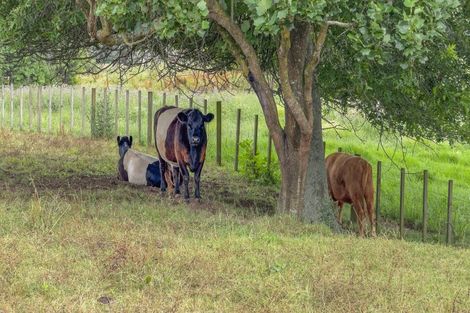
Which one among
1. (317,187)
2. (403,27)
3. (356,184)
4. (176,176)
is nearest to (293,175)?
(317,187)

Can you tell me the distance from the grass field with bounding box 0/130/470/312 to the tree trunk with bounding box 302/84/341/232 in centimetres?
127

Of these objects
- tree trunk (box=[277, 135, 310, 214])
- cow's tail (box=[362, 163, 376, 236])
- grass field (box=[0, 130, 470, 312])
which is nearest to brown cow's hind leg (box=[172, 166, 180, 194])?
grass field (box=[0, 130, 470, 312])

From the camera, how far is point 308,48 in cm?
1137

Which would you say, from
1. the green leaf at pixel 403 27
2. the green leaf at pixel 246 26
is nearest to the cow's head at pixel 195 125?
the green leaf at pixel 246 26

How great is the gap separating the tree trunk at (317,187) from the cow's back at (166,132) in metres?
2.54

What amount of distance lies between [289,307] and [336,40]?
5.84 metres

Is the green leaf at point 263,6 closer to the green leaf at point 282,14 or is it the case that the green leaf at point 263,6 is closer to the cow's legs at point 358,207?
the green leaf at point 282,14

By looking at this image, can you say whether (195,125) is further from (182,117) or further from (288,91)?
(288,91)

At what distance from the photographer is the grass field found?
242 inches

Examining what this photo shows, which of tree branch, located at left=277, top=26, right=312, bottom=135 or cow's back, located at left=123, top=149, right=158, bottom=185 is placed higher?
tree branch, located at left=277, top=26, right=312, bottom=135

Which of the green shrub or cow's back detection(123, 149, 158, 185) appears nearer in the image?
cow's back detection(123, 149, 158, 185)

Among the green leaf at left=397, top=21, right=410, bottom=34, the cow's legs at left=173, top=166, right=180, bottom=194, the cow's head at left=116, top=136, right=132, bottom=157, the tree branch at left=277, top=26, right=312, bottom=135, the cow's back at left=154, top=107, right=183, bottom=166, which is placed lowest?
the cow's legs at left=173, top=166, right=180, bottom=194

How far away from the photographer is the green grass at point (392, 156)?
52.9 ft

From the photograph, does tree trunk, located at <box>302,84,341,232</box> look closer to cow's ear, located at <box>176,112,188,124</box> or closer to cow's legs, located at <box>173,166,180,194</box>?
cow's ear, located at <box>176,112,188,124</box>
